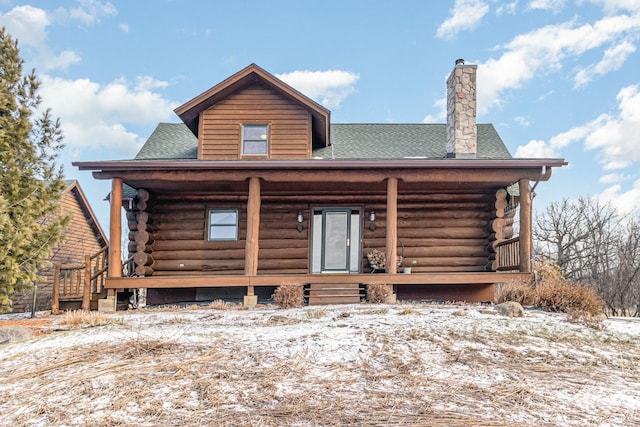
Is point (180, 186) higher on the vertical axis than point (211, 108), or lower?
lower

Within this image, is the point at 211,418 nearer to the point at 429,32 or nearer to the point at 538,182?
the point at 538,182

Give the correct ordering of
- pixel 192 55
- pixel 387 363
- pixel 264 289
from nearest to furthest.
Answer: pixel 387 363
pixel 264 289
pixel 192 55

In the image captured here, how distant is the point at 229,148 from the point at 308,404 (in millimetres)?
9764

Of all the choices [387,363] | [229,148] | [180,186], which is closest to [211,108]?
[229,148]

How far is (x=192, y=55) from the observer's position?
19609mm

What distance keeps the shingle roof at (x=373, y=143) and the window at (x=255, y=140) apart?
1640 mm

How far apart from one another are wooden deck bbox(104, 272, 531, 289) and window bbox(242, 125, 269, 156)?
413 cm

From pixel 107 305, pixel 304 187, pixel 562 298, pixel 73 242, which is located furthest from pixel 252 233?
pixel 73 242

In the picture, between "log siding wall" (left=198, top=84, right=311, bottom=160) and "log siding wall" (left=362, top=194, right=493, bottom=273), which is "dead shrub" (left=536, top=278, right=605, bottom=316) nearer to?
"log siding wall" (left=362, top=194, right=493, bottom=273)

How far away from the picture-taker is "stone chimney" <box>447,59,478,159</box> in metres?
12.9

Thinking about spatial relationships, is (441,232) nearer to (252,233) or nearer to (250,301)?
(252,233)

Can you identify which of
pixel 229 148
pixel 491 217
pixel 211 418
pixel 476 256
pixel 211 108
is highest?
pixel 211 108

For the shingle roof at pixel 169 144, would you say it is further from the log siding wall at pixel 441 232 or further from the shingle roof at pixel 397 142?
the log siding wall at pixel 441 232

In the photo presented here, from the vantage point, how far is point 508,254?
11.1 m
